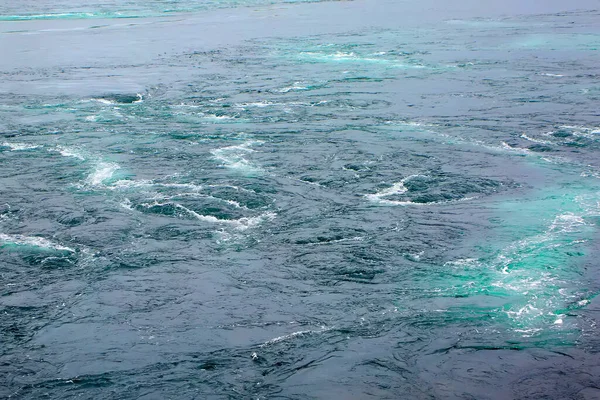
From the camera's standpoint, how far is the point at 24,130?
16.4m

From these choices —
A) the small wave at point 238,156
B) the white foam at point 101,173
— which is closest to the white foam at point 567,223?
the small wave at point 238,156

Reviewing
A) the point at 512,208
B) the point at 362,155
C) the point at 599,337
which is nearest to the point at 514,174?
the point at 512,208

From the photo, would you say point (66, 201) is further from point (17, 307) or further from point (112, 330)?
point (112, 330)

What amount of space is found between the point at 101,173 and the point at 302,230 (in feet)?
15.4

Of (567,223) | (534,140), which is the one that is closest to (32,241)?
(567,223)

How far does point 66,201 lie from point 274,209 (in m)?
3.50

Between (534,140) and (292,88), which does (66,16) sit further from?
(534,140)

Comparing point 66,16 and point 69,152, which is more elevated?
point 66,16

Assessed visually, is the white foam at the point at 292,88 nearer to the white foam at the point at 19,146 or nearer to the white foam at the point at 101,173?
the white foam at the point at 101,173

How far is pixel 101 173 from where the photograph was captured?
13719mm

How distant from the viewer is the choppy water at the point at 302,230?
25.5 ft

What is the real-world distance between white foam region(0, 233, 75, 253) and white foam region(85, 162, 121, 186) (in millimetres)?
2493

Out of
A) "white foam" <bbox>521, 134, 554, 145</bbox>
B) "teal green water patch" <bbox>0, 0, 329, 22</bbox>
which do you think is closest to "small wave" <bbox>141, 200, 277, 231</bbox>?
"white foam" <bbox>521, 134, 554, 145</bbox>

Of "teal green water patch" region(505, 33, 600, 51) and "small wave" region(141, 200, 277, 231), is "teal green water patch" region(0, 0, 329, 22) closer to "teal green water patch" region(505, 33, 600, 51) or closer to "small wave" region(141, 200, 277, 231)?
"teal green water patch" region(505, 33, 600, 51)
